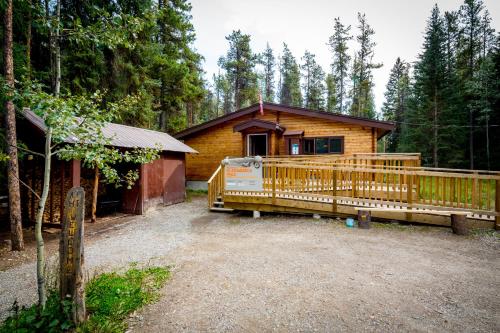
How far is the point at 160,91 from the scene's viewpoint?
17.5 m

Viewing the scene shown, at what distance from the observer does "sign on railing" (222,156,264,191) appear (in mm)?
8094

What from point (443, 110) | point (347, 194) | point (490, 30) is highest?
point (490, 30)

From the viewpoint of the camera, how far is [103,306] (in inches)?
119

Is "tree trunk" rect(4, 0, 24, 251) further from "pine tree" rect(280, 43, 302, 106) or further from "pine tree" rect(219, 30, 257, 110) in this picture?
"pine tree" rect(280, 43, 302, 106)

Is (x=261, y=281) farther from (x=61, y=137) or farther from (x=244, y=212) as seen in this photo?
(x=244, y=212)

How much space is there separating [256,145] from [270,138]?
1807 mm

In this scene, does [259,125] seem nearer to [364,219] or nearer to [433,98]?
[364,219]

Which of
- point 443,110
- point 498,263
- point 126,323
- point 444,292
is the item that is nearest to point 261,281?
point 126,323

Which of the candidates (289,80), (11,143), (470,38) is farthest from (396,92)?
(11,143)

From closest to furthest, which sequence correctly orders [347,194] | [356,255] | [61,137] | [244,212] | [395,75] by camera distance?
[61,137] < [356,255] < [347,194] < [244,212] < [395,75]

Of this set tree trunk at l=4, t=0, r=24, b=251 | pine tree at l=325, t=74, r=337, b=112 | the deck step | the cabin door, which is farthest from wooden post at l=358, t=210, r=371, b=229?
pine tree at l=325, t=74, r=337, b=112

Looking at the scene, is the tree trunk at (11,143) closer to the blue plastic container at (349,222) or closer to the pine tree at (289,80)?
the blue plastic container at (349,222)

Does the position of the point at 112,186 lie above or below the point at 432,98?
below

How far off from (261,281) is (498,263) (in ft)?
15.0
